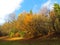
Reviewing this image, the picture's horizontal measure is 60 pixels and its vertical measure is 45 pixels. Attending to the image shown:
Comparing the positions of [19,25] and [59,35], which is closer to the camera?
[59,35]

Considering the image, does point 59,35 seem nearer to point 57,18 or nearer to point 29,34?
point 57,18

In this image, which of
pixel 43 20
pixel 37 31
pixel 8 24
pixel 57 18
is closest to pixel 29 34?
pixel 37 31

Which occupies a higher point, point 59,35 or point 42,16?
point 42,16

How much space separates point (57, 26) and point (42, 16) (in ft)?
13.7

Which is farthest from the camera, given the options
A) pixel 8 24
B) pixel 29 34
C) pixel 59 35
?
pixel 8 24

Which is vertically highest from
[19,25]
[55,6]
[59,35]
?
[55,6]

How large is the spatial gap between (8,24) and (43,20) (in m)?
27.0

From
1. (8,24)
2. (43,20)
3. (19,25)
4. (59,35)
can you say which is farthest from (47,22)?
(8,24)

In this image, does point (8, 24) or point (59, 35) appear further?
point (8, 24)

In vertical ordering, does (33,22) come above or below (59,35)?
above

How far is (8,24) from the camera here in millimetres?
69625

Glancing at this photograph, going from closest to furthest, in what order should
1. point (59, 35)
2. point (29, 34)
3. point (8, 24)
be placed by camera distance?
point (59, 35), point (29, 34), point (8, 24)

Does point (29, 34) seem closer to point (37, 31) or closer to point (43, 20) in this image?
point (37, 31)

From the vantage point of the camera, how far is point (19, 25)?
49375 millimetres
